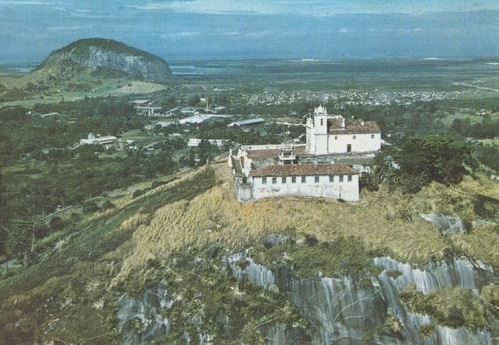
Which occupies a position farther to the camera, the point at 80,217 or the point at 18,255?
the point at 80,217

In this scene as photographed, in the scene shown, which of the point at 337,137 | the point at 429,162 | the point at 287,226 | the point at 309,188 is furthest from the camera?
the point at 337,137

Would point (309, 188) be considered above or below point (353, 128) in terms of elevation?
below

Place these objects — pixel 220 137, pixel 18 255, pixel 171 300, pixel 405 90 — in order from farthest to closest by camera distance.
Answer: pixel 405 90
pixel 220 137
pixel 18 255
pixel 171 300

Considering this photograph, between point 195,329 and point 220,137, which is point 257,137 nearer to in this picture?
point 220,137

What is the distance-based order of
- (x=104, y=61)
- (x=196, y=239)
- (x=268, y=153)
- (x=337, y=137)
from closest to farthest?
(x=196, y=239) < (x=268, y=153) < (x=337, y=137) < (x=104, y=61)

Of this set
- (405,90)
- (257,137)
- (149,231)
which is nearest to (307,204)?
(149,231)

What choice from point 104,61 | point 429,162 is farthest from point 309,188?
point 104,61

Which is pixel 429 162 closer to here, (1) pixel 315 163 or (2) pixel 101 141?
(1) pixel 315 163
